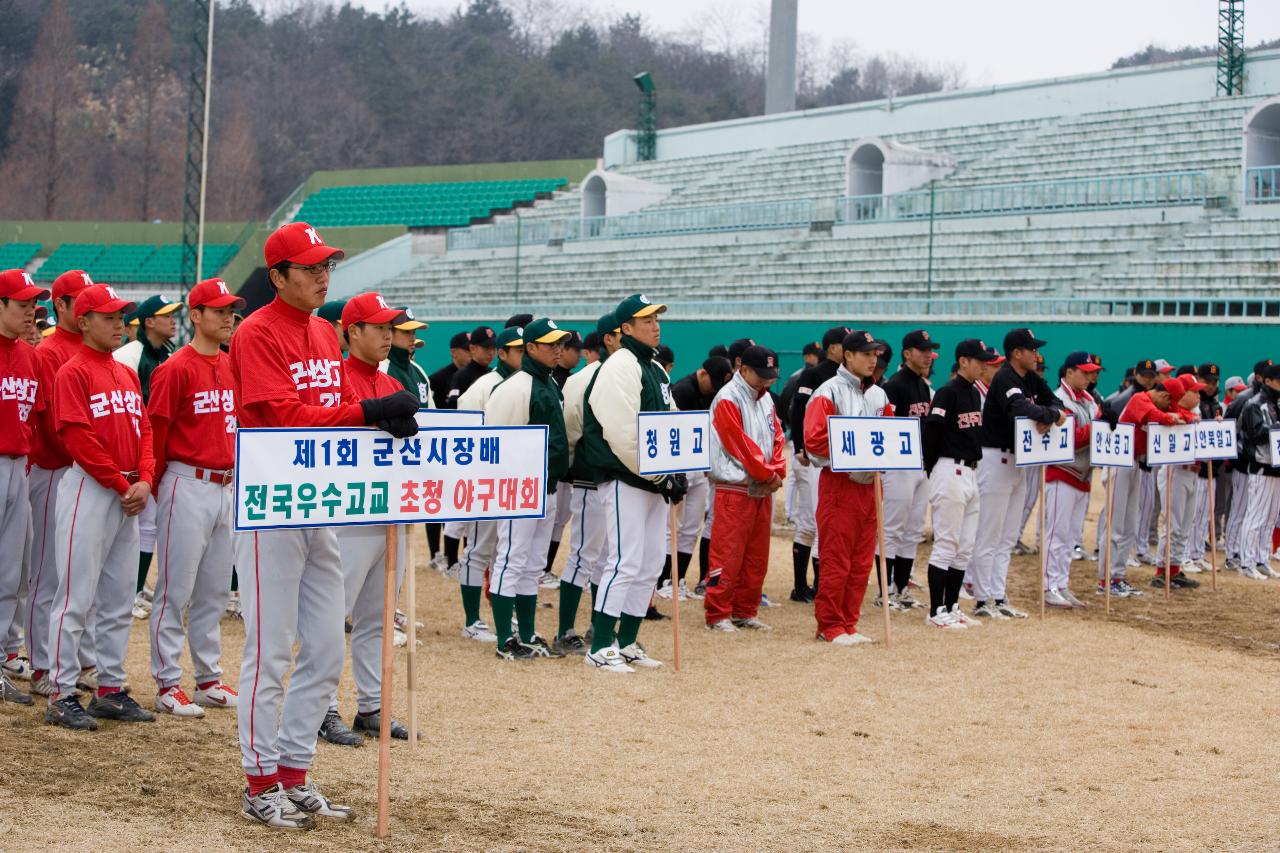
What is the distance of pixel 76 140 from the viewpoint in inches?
2653

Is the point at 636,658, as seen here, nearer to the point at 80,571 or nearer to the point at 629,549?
the point at 629,549

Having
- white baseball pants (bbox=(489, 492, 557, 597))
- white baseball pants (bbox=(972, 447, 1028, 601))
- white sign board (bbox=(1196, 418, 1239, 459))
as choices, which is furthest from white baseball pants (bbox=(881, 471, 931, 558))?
A: white baseball pants (bbox=(489, 492, 557, 597))

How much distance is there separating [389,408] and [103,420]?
2171 millimetres

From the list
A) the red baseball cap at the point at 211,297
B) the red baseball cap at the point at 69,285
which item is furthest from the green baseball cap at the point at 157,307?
the red baseball cap at the point at 211,297

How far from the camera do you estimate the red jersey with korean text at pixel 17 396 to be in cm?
716

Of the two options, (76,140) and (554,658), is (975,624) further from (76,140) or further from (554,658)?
(76,140)

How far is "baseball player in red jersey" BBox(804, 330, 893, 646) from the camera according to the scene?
9.88 meters

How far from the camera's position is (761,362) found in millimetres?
9727

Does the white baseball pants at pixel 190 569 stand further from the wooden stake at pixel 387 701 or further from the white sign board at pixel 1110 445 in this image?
the white sign board at pixel 1110 445

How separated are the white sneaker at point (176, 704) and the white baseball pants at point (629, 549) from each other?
8.53 feet

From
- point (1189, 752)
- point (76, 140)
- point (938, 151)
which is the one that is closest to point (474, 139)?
point (76, 140)

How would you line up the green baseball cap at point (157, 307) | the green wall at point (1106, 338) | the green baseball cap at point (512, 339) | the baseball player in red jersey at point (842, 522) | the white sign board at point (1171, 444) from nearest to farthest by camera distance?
the green baseball cap at point (157, 307) < the baseball player in red jersey at point (842, 522) < the green baseball cap at point (512, 339) < the white sign board at point (1171, 444) < the green wall at point (1106, 338)

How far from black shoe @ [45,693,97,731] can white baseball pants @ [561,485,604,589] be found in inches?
137

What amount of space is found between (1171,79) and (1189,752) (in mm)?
29460
